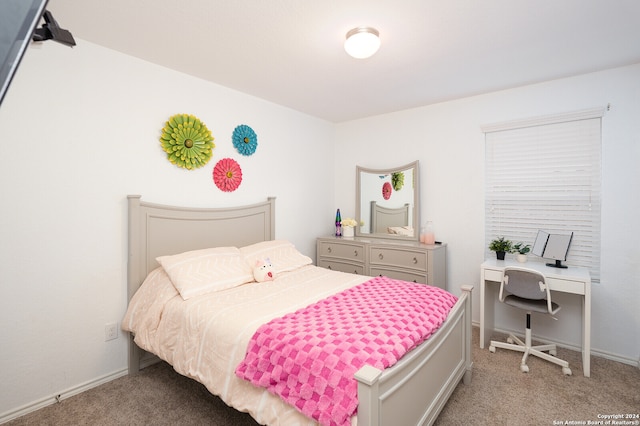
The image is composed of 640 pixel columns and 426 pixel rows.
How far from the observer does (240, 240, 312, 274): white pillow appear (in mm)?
2873

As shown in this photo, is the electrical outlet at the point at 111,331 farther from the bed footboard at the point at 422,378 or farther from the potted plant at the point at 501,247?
the potted plant at the point at 501,247

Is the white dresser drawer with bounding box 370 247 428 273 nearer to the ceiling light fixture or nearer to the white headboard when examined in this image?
the white headboard

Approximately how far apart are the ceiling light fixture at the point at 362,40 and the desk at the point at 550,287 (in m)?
2.11

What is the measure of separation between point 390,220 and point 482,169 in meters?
1.16

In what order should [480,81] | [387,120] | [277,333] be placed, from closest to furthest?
[277,333]
[480,81]
[387,120]

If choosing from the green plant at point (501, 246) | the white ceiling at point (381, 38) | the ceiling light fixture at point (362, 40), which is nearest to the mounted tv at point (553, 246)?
the green plant at point (501, 246)

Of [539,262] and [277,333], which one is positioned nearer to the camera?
[277,333]

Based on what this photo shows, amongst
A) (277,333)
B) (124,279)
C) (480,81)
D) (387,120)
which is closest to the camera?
(277,333)

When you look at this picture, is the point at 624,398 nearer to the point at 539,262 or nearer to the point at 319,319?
the point at 539,262

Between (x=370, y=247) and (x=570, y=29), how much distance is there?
8.16ft

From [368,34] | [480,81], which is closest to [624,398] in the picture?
[480,81]

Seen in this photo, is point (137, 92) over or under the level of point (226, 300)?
over

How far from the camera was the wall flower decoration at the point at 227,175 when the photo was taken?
3039 mm

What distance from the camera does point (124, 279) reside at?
2.45 metres
